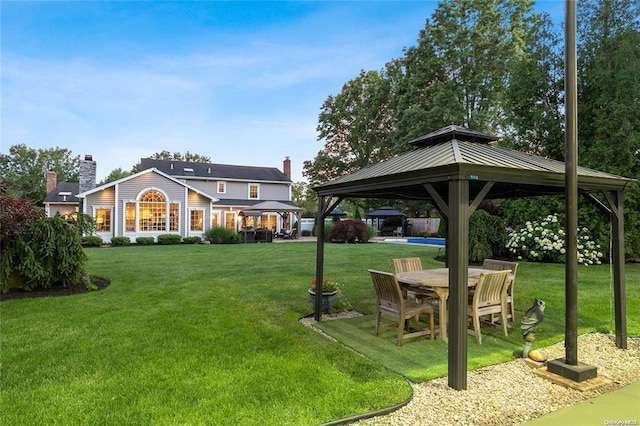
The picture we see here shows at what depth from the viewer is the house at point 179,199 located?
2038 cm

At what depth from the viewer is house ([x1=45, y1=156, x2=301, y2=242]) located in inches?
802

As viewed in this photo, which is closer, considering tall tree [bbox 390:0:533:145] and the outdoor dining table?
the outdoor dining table

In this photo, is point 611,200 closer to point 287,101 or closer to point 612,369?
point 612,369

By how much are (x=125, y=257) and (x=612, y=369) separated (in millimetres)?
14859

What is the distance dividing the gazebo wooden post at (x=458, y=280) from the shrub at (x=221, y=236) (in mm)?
19161

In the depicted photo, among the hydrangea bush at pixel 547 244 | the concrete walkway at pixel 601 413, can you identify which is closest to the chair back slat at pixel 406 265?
the concrete walkway at pixel 601 413

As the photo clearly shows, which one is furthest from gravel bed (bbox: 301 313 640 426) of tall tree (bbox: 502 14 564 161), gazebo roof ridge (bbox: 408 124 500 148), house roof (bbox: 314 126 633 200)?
tall tree (bbox: 502 14 564 161)

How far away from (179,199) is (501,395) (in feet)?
70.7

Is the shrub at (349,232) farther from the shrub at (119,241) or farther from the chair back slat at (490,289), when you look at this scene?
the chair back slat at (490,289)

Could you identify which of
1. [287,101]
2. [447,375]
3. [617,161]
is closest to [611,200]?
[447,375]

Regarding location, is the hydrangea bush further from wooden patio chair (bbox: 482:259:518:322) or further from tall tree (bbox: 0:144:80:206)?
tall tree (bbox: 0:144:80:206)

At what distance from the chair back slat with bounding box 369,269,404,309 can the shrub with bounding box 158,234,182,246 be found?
1803cm

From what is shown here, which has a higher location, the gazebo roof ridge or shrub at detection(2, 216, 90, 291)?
the gazebo roof ridge

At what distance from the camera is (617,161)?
38.7 feet
